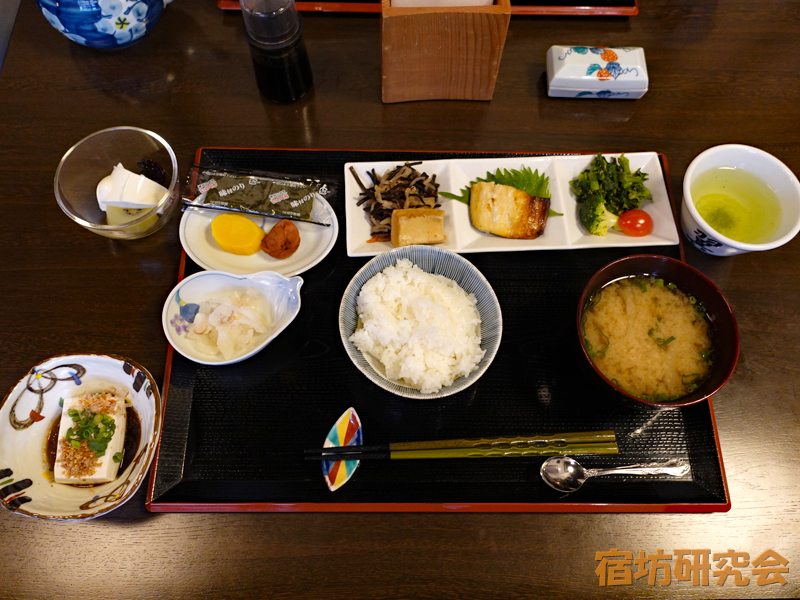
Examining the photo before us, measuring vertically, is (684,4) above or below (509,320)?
above

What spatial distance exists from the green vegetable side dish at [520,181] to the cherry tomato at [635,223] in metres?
0.33

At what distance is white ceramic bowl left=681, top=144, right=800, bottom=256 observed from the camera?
5.99 ft

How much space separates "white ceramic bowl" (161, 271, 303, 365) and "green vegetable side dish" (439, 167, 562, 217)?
0.81 m

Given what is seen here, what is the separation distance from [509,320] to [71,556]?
1.75 m

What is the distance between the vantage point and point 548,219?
206 centimetres

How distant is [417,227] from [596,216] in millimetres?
749

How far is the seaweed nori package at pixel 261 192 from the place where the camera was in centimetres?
202

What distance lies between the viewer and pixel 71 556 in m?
1.58

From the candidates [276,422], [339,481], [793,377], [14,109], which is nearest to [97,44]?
[14,109]

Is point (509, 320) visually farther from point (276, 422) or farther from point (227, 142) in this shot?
Result: point (227, 142)

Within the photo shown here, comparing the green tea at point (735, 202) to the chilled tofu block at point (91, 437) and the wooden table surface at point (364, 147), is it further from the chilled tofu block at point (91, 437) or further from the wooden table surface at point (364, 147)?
the chilled tofu block at point (91, 437)

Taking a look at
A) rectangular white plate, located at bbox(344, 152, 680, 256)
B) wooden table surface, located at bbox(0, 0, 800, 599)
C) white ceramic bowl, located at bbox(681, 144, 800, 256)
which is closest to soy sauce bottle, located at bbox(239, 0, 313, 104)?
wooden table surface, located at bbox(0, 0, 800, 599)

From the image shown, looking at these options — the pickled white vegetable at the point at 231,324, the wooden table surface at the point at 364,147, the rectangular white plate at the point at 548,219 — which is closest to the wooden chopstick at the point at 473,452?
the wooden table surface at the point at 364,147

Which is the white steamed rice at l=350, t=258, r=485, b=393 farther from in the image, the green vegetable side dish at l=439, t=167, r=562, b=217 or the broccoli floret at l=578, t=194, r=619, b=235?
the broccoli floret at l=578, t=194, r=619, b=235
